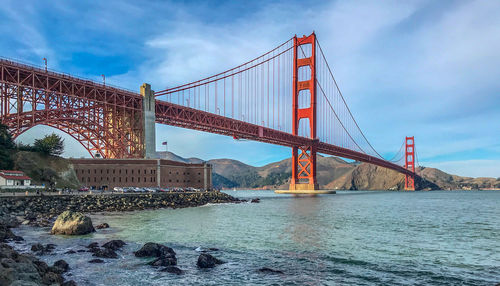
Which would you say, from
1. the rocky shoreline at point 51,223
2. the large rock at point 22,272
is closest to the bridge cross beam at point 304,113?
the rocky shoreline at point 51,223

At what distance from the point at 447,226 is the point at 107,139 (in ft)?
184

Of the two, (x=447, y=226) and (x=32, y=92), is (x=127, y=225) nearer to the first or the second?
(x=447, y=226)

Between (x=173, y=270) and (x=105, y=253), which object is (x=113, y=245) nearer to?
(x=105, y=253)

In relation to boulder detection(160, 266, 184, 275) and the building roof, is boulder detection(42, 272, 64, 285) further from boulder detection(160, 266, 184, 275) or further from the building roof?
the building roof

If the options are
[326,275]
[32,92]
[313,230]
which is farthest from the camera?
[32,92]

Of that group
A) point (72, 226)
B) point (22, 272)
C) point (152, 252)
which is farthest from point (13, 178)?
point (22, 272)

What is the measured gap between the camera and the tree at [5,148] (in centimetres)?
5038

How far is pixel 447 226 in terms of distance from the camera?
31.9 meters

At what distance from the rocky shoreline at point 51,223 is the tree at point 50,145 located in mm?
18320

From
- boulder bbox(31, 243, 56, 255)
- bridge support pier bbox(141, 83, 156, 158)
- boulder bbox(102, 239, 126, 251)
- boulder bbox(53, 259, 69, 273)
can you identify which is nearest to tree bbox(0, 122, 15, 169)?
bridge support pier bbox(141, 83, 156, 158)

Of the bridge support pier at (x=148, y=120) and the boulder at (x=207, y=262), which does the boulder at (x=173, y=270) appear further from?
the bridge support pier at (x=148, y=120)

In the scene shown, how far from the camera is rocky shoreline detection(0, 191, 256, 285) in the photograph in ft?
37.6

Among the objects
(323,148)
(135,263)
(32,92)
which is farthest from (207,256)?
(323,148)

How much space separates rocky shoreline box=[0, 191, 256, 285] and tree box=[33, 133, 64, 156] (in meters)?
18.3
